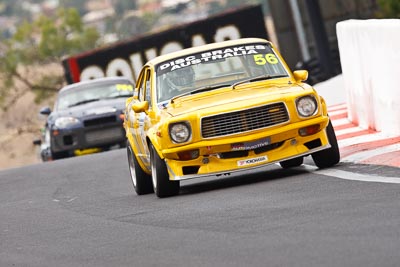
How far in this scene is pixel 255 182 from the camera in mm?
11883

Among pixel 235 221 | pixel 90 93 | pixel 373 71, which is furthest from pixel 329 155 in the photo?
pixel 90 93

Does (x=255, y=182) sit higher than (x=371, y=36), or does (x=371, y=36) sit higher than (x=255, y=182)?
(x=371, y=36)

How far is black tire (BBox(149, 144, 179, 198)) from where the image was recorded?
11680 mm

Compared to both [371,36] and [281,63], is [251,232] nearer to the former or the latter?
[281,63]

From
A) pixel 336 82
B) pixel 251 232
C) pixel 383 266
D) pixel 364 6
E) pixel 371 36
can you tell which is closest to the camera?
pixel 383 266

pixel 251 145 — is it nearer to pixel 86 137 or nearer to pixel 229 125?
pixel 229 125

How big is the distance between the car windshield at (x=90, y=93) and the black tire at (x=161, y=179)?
36.8 ft

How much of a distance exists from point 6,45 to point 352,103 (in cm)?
5010

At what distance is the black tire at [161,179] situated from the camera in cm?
1168

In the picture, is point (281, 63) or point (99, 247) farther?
point (281, 63)

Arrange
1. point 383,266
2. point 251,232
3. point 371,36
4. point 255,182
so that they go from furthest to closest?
point 371,36
point 255,182
point 251,232
point 383,266

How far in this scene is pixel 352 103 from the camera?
53.7ft

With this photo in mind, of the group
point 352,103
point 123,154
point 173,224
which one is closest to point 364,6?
point 123,154

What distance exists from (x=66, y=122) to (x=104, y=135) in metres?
0.71
